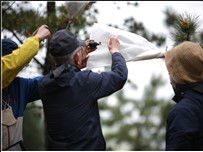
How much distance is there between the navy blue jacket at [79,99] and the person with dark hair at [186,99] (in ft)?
1.01

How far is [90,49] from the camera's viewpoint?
3156 millimetres

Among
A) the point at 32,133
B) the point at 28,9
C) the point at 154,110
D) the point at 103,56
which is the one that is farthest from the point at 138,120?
the point at 103,56

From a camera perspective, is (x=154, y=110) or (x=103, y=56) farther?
(x=154, y=110)

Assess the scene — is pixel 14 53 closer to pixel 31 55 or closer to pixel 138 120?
pixel 31 55

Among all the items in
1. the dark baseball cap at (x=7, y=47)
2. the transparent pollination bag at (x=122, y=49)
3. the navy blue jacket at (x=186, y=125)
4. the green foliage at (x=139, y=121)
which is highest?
the dark baseball cap at (x=7, y=47)

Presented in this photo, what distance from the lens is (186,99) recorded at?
2.93 m

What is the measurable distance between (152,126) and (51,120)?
62.2 ft

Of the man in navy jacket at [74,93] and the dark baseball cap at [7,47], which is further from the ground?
the dark baseball cap at [7,47]

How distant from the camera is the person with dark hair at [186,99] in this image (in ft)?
9.23

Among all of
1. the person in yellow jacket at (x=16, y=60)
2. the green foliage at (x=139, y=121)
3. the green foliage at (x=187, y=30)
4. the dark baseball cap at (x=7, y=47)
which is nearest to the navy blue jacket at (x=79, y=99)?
the person in yellow jacket at (x=16, y=60)

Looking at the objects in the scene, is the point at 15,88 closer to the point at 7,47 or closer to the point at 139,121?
the point at 7,47

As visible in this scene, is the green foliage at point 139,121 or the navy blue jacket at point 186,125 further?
the green foliage at point 139,121

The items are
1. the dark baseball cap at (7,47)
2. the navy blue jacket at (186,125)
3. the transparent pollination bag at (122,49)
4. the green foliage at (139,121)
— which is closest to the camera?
the navy blue jacket at (186,125)

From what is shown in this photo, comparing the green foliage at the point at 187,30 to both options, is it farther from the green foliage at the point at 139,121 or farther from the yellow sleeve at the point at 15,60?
the green foliage at the point at 139,121
